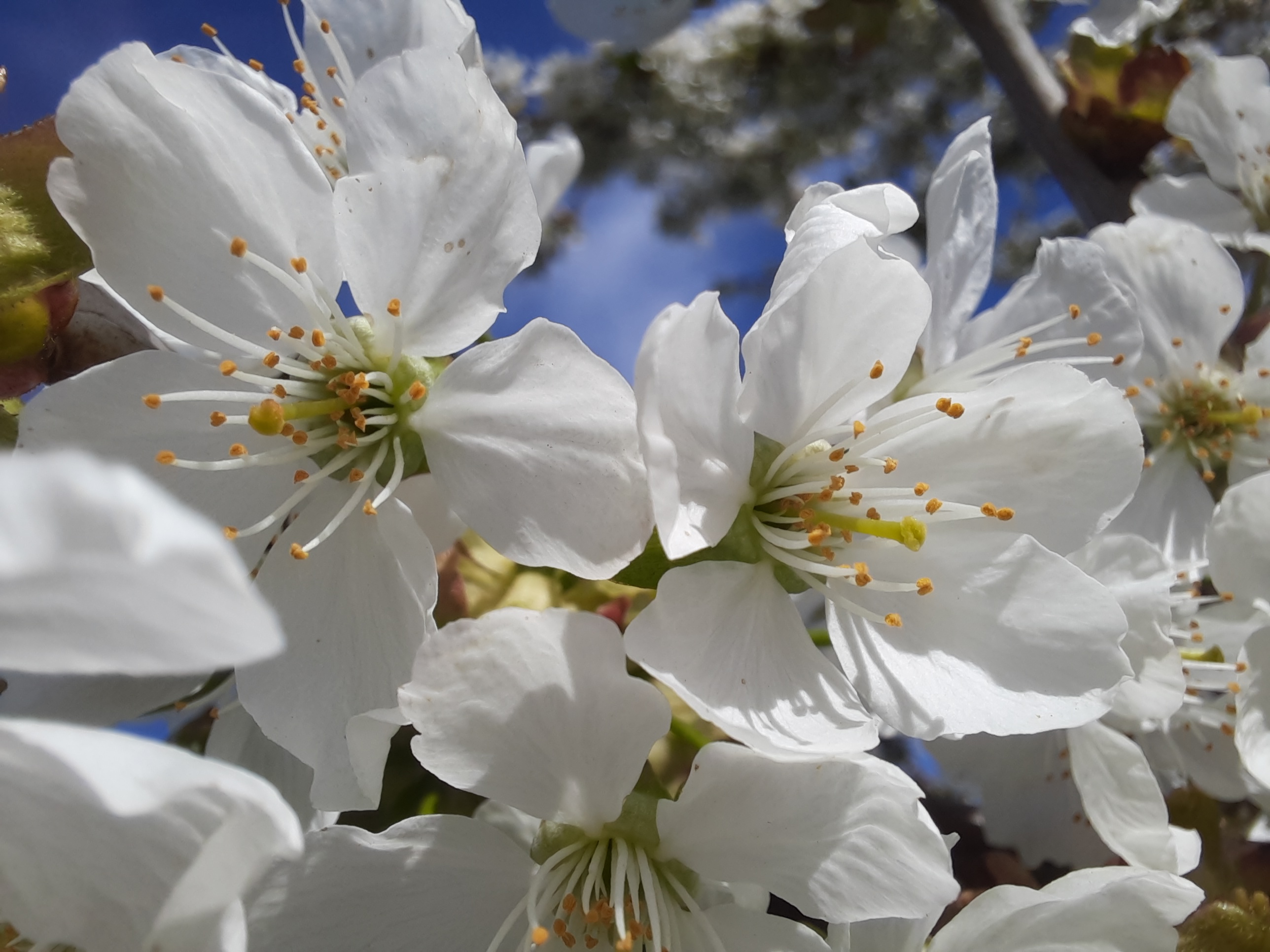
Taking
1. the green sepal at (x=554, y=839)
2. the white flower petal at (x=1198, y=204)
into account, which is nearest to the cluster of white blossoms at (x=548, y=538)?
the green sepal at (x=554, y=839)

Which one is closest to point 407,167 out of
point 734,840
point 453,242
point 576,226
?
point 453,242

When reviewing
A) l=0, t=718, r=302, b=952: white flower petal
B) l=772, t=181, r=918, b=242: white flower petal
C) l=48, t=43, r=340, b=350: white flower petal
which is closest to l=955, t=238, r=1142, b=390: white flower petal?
l=772, t=181, r=918, b=242: white flower petal

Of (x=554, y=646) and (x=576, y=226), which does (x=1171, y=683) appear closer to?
(x=554, y=646)

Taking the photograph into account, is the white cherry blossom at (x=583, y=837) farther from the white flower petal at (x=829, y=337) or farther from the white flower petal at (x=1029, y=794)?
the white flower petal at (x=1029, y=794)

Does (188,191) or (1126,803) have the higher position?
(188,191)

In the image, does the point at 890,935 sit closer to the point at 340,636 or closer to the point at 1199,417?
the point at 340,636

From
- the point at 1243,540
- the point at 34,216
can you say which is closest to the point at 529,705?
the point at 34,216
